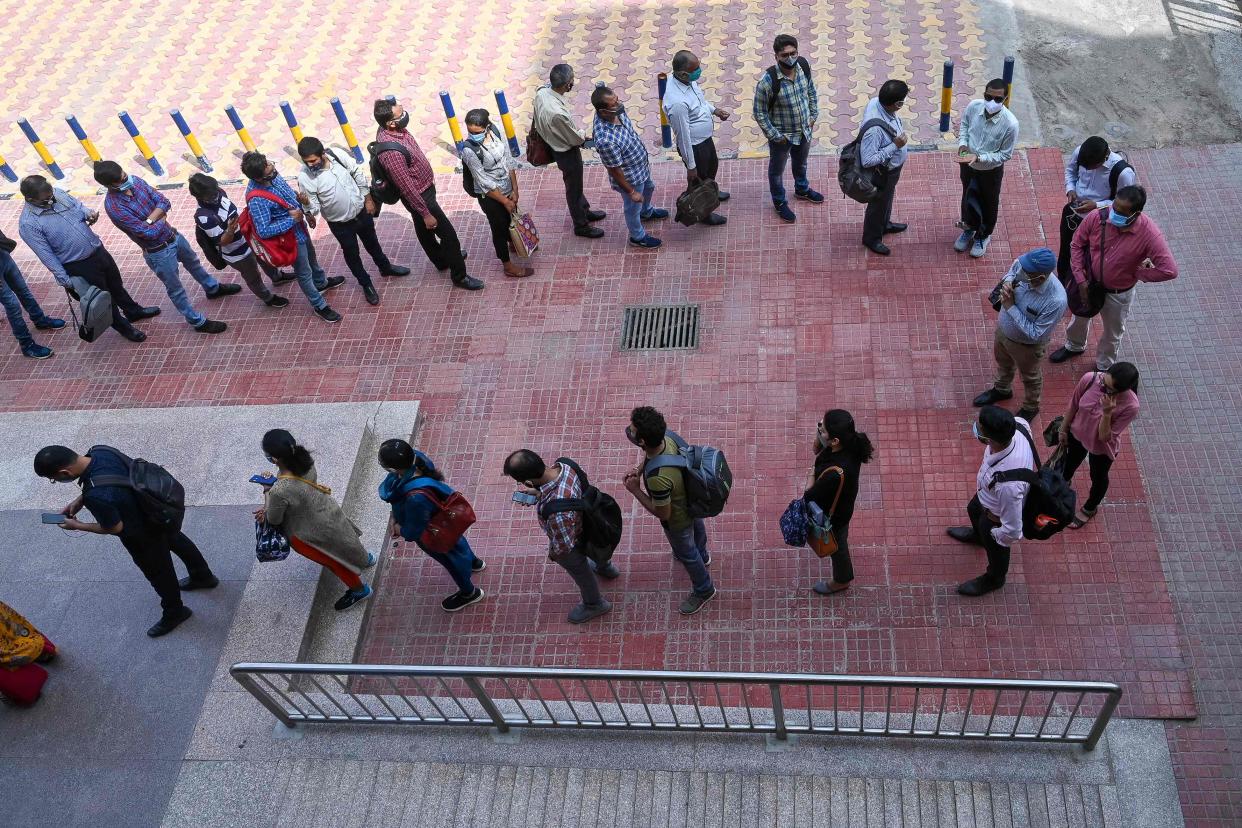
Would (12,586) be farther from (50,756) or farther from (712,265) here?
(712,265)

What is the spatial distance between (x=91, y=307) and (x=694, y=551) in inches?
225

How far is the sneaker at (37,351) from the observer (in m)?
9.48

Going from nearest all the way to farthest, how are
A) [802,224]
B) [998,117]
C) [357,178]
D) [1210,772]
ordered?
[1210,772] → [998,117] → [357,178] → [802,224]

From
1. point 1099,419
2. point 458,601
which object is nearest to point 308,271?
point 458,601

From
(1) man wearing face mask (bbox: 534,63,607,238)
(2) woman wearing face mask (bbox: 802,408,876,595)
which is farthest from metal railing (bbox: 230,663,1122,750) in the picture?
(1) man wearing face mask (bbox: 534,63,607,238)

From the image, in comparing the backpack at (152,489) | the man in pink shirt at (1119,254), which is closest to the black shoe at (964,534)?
the man in pink shirt at (1119,254)

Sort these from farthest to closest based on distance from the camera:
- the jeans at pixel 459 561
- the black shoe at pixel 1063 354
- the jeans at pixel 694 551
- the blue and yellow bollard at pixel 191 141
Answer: the blue and yellow bollard at pixel 191 141 → the black shoe at pixel 1063 354 → the jeans at pixel 459 561 → the jeans at pixel 694 551

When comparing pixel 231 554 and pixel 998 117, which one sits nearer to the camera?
pixel 231 554

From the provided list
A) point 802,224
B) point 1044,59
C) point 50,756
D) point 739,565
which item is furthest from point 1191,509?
point 50,756

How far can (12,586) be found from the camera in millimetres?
7242

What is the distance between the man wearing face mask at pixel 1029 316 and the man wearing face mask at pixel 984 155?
1.61 m

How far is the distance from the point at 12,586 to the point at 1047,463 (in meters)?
7.25

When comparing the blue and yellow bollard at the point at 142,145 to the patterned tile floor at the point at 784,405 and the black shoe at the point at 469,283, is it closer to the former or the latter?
the patterned tile floor at the point at 784,405

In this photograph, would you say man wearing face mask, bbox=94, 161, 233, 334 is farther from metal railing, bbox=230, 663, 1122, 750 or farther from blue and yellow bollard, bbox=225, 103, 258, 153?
metal railing, bbox=230, 663, 1122, 750
